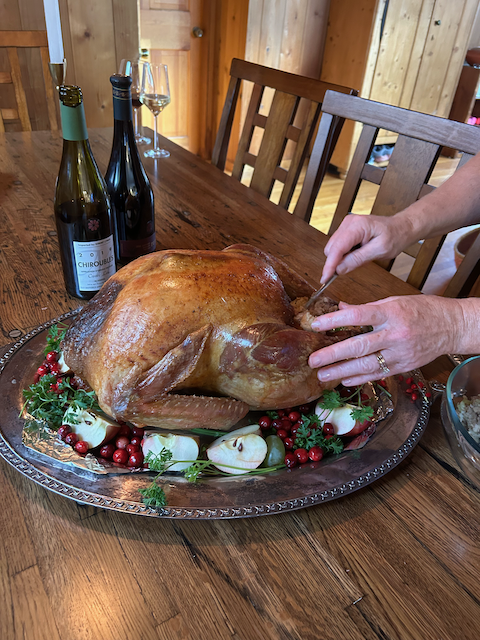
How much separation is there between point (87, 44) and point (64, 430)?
3.10 metres

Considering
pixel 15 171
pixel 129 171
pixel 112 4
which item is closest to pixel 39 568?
pixel 129 171

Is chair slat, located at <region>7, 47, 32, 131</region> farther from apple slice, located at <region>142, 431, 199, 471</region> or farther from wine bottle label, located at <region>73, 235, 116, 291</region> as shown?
apple slice, located at <region>142, 431, 199, 471</region>

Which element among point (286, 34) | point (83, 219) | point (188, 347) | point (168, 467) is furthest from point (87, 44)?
point (168, 467)

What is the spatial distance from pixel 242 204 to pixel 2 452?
1.09m

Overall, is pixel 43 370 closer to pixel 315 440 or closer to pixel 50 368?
pixel 50 368

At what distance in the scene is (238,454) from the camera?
65cm

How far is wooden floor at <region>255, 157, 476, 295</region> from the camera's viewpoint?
9.62ft

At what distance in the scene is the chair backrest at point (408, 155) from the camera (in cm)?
123

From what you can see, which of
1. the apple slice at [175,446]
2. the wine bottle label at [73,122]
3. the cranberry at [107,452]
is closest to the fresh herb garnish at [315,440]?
the apple slice at [175,446]

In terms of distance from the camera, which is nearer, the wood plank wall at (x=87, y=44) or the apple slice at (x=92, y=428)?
the apple slice at (x=92, y=428)

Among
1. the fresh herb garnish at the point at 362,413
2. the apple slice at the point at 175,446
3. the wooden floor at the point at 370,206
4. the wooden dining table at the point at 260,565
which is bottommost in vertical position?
the wooden floor at the point at 370,206

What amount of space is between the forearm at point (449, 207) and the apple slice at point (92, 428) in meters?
0.68

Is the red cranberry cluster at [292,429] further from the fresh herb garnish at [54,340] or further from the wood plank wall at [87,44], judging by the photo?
the wood plank wall at [87,44]

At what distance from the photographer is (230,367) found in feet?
2.25
